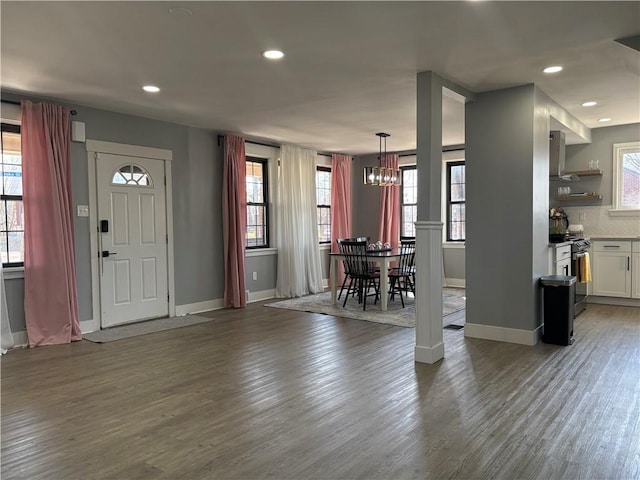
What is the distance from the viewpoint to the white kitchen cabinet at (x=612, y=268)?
256 inches

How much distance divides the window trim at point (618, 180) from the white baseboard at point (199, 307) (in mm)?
5903

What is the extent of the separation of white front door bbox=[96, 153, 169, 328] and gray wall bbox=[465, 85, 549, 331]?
3.83 metres

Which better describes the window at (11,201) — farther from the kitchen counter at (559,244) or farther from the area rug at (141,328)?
the kitchen counter at (559,244)

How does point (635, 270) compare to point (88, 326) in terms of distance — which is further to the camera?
point (635, 270)

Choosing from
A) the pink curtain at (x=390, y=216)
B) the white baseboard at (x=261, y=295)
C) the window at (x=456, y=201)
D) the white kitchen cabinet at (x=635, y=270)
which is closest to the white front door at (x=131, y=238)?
the white baseboard at (x=261, y=295)

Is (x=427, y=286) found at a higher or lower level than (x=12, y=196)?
lower

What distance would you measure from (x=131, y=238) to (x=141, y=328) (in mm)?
1112

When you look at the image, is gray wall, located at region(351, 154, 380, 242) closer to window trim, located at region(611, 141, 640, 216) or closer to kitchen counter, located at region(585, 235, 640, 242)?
kitchen counter, located at region(585, 235, 640, 242)

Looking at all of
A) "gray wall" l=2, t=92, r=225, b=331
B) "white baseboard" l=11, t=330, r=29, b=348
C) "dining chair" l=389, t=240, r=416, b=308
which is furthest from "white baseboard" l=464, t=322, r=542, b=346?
"white baseboard" l=11, t=330, r=29, b=348

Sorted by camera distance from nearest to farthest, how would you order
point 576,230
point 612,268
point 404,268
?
point 612,268
point 576,230
point 404,268

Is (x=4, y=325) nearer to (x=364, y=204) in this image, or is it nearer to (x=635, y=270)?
(x=364, y=204)

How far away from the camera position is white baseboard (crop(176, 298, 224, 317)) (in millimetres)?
6429

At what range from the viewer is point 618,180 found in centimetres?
682

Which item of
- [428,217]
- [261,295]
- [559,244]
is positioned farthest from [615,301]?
[261,295]
